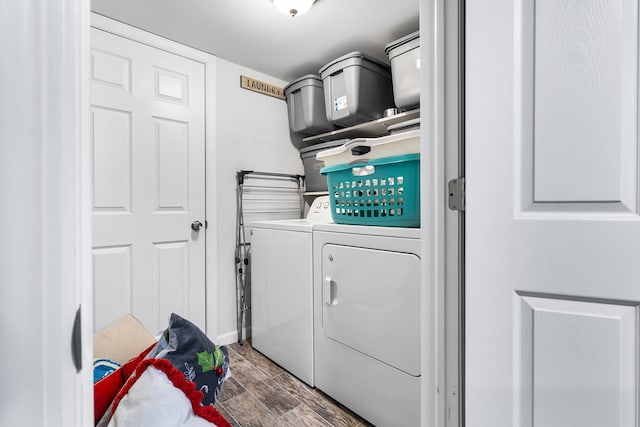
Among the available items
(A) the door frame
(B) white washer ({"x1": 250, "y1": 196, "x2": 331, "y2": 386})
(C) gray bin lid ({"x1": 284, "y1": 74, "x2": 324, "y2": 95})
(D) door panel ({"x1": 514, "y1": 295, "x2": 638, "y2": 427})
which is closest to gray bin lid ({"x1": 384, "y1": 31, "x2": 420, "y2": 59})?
(C) gray bin lid ({"x1": 284, "y1": 74, "x2": 324, "y2": 95})

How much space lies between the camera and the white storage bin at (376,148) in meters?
1.42

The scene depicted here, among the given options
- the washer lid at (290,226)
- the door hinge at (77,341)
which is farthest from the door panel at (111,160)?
the door hinge at (77,341)

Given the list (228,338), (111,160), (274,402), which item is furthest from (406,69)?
(228,338)

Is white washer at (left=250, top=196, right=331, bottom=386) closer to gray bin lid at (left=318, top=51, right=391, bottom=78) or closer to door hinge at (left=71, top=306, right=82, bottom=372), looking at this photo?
gray bin lid at (left=318, top=51, right=391, bottom=78)

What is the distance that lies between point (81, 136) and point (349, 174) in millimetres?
1373

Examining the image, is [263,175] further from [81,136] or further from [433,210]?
[81,136]

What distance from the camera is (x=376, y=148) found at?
61.7 inches

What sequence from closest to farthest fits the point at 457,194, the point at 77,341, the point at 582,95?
1. the point at 77,341
2. the point at 582,95
3. the point at 457,194

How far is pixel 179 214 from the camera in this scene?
2.18m

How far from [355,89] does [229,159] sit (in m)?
1.09

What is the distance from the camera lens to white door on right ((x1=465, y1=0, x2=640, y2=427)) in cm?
70

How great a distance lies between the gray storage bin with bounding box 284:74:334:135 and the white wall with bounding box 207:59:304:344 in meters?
0.25

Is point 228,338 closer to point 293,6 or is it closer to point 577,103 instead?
point 293,6

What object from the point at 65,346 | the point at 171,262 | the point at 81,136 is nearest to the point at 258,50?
the point at 171,262
